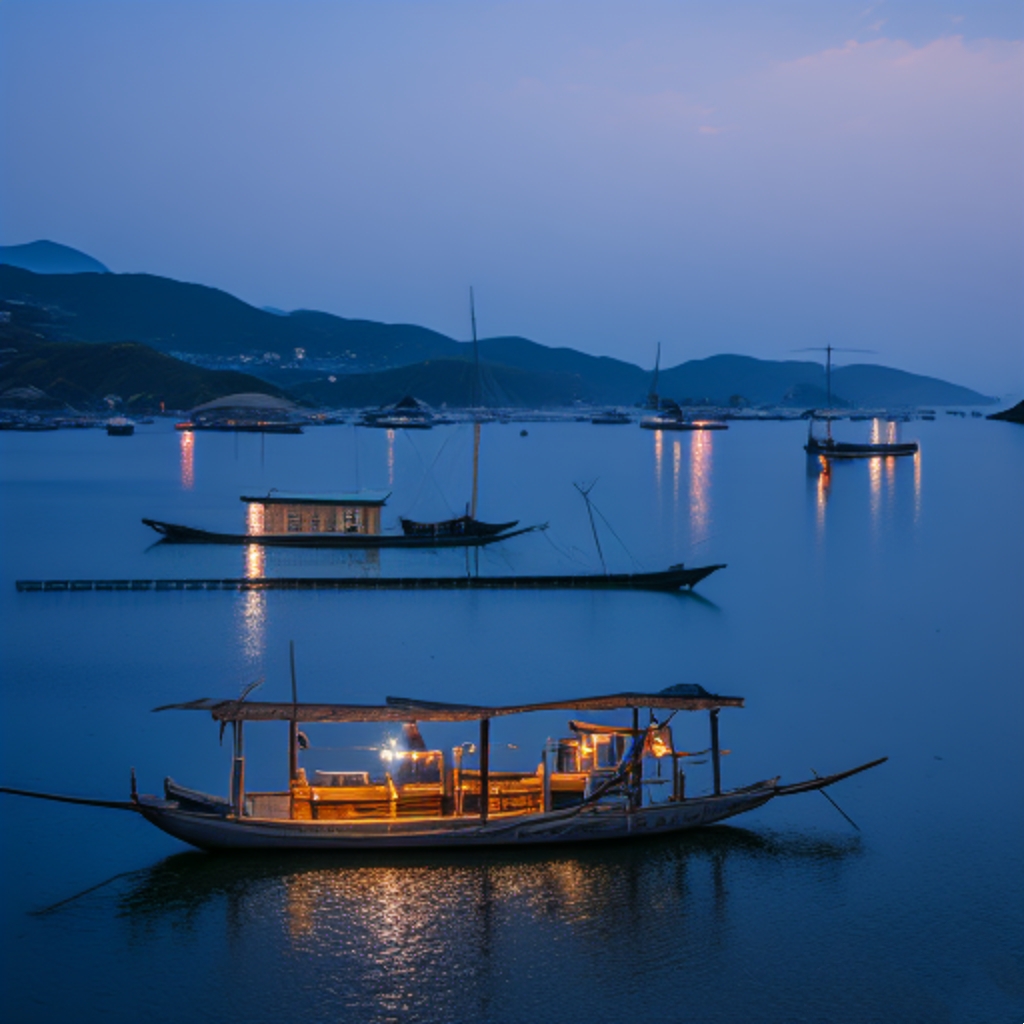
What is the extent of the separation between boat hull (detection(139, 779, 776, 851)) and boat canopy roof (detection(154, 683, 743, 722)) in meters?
1.12

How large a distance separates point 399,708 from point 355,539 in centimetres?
2448

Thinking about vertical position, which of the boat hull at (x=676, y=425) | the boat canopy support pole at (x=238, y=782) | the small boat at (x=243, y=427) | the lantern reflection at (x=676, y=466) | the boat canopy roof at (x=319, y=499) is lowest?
the boat canopy support pole at (x=238, y=782)

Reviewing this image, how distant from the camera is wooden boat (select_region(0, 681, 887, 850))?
42.0 ft

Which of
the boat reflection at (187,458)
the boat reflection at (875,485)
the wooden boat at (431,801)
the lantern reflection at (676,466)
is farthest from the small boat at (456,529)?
the boat reflection at (187,458)

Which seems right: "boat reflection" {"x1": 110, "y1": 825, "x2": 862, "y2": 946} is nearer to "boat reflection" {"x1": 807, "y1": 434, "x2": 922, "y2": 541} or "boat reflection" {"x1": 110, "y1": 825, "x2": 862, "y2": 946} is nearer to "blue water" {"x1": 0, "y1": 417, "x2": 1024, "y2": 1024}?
"blue water" {"x1": 0, "y1": 417, "x2": 1024, "y2": 1024}

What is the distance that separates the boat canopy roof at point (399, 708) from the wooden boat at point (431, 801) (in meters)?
0.02

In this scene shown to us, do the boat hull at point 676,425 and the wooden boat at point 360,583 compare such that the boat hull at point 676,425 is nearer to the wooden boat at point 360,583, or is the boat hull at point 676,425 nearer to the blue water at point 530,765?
the blue water at point 530,765

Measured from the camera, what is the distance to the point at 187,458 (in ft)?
328

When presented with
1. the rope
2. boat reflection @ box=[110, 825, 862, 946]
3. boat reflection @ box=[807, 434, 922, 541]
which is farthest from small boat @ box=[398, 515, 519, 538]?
boat reflection @ box=[110, 825, 862, 946]

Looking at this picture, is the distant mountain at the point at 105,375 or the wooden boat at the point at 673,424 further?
the wooden boat at the point at 673,424

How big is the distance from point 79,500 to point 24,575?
86.9 feet

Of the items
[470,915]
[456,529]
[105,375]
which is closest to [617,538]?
[456,529]

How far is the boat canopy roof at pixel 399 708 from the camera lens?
12.9 m

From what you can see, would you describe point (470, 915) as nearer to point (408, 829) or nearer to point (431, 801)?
point (408, 829)
